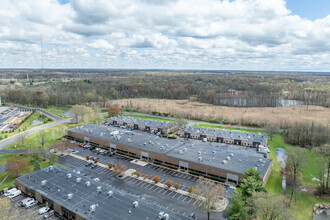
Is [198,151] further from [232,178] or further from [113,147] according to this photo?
[113,147]

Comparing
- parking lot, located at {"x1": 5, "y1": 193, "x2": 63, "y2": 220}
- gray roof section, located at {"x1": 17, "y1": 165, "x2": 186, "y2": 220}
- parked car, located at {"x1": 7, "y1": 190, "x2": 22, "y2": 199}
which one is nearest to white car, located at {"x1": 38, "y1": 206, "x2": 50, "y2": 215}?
parking lot, located at {"x1": 5, "y1": 193, "x2": 63, "y2": 220}

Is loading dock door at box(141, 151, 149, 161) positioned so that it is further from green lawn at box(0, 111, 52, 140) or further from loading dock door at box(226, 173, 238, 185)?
Answer: green lawn at box(0, 111, 52, 140)

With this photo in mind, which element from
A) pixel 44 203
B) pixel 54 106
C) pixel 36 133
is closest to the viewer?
pixel 44 203

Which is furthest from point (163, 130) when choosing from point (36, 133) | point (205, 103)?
point (205, 103)

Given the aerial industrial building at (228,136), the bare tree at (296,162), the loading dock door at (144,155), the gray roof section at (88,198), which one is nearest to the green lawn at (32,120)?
the gray roof section at (88,198)

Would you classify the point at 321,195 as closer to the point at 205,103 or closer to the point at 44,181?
the point at 44,181

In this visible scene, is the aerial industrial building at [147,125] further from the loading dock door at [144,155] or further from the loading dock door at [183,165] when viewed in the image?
the loading dock door at [183,165]
